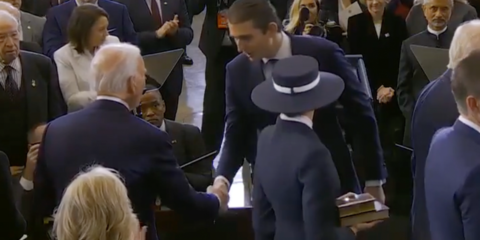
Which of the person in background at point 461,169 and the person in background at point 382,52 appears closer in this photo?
the person in background at point 461,169

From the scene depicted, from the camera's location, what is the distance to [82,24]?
4438mm

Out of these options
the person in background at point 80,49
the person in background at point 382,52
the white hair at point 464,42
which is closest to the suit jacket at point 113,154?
the white hair at point 464,42

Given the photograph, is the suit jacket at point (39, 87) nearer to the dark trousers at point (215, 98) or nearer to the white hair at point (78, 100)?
the white hair at point (78, 100)

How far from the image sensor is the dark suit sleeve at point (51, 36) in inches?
195

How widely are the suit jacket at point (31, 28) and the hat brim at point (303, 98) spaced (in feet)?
8.64

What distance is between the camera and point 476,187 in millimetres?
2309

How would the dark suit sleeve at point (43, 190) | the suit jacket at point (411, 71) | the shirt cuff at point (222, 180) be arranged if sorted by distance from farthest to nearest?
the suit jacket at point (411, 71)
the shirt cuff at point (222, 180)
the dark suit sleeve at point (43, 190)

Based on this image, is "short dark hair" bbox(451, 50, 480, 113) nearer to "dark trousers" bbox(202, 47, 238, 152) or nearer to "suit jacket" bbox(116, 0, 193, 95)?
"suit jacket" bbox(116, 0, 193, 95)

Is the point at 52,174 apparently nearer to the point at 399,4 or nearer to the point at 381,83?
the point at 381,83

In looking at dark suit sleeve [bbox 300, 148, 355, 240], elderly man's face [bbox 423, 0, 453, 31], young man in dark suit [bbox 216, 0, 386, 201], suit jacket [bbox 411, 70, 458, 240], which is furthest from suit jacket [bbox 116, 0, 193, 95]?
dark suit sleeve [bbox 300, 148, 355, 240]

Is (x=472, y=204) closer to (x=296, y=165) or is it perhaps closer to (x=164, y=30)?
(x=296, y=165)

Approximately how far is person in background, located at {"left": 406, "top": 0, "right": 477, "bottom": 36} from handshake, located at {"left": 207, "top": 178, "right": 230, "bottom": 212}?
246 centimetres

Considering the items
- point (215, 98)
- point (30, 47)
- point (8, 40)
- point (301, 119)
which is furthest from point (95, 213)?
point (215, 98)

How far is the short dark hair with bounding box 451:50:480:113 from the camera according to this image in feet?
7.78
